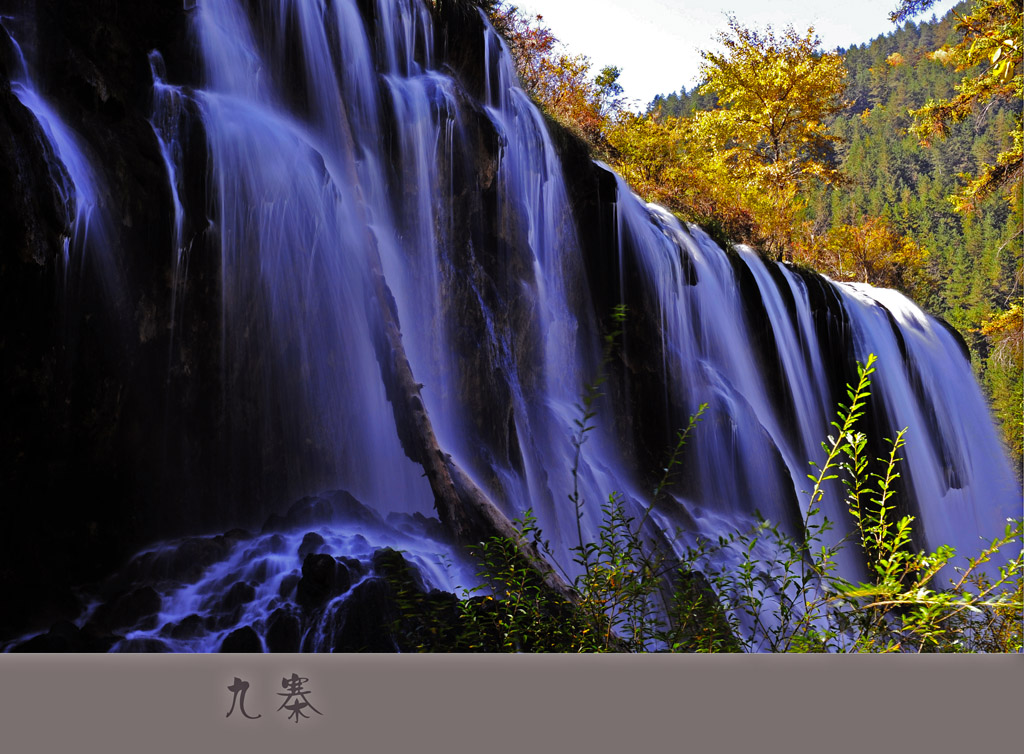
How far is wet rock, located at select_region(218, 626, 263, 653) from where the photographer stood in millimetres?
3406

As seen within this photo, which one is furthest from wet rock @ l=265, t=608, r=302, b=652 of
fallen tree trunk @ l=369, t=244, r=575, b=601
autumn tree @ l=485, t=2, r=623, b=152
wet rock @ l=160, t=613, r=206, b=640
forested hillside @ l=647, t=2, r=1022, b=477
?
forested hillside @ l=647, t=2, r=1022, b=477

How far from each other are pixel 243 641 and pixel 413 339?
2.21m

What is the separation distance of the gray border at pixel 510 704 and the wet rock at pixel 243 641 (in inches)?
21.4

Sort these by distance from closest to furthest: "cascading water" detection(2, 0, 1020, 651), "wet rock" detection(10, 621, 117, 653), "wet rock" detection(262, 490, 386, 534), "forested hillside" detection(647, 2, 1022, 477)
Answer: "wet rock" detection(10, 621, 117, 653) → "cascading water" detection(2, 0, 1020, 651) → "wet rock" detection(262, 490, 386, 534) → "forested hillside" detection(647, 2, 1022, 477)

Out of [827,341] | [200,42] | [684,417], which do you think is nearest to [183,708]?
[200,42]

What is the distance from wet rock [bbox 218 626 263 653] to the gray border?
1.79ft

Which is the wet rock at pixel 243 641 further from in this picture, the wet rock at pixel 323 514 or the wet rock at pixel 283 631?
the wet rock at pixel 323 514

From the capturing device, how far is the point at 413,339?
5062mm

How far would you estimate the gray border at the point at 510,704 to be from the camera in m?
2.62

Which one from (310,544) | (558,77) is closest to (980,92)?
(558,77)

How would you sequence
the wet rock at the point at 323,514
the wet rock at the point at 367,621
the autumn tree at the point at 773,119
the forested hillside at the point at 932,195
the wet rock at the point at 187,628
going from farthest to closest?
the autumn tree at the point at 773,119 → the forested hillside at the point at 932,195 → the wet rock at the point at 323,514 → the wet rock at the point at 367,621 → the wet rock at the point at 187,628

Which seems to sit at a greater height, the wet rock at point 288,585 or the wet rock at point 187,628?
the wet rock at point 288,585

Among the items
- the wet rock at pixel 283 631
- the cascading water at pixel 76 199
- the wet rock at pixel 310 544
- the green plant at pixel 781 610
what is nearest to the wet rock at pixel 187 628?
the wet rock at pixel 283 631

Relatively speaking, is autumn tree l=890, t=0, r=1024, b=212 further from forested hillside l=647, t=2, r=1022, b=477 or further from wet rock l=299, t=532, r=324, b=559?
wet rock l=299, t=532, r=324, b=559
